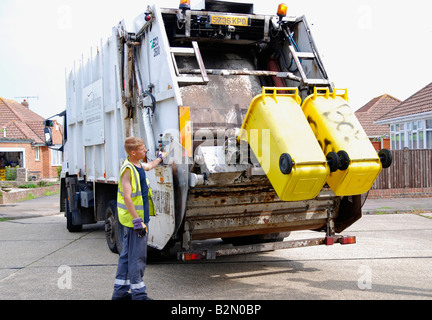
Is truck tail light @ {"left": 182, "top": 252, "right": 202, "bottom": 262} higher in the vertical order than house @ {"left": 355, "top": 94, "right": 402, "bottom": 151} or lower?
lower

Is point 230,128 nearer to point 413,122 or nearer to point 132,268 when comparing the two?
point 132,268

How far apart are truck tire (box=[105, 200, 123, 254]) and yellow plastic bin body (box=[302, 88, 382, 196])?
10.6ft

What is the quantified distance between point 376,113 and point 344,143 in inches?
1228

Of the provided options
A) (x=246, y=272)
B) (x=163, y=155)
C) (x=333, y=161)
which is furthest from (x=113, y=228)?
(x=333, y=161)

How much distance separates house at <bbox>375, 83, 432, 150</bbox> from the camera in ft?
60.1

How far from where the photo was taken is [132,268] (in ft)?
15.7

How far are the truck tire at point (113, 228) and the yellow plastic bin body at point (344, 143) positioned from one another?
324 cm

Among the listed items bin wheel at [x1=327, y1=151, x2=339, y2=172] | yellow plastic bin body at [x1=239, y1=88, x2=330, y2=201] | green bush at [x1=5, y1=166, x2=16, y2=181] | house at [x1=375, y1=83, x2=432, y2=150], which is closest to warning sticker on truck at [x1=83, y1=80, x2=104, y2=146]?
yellow plastic bin body at [x1=239, y1=88, x2=330, y2=201]

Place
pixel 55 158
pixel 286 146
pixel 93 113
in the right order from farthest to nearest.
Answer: pixel 55 158
pixel 93 113
pixel 286 146

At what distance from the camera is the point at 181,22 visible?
233 inches

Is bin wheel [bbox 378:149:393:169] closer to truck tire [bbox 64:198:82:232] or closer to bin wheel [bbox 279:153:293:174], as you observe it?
bin wheel [bbox 279:153:293:174]
